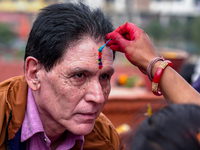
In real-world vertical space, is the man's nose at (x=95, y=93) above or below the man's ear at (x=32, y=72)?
below

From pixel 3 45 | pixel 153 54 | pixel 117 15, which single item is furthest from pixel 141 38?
pixel 117 15

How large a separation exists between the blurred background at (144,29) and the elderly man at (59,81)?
506 millimetres

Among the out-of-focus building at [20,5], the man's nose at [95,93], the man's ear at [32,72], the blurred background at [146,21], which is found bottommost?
the blurred background at [146,21]

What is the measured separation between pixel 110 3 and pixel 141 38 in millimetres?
37793

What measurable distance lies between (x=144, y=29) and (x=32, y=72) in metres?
29.9

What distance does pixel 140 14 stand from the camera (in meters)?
38.5

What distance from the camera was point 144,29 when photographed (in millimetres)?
30797

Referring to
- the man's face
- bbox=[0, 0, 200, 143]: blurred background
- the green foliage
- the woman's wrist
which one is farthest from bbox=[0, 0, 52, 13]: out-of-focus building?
the woman's wrist

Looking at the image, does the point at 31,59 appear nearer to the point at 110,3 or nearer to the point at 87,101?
the point at 87,101

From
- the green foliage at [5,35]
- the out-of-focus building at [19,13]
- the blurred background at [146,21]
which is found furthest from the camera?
the out-of-focus building at [19,13]

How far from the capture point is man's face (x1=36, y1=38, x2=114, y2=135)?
1.87m

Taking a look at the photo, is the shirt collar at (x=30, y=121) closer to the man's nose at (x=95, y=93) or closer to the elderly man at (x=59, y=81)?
the elderly man at (x=59, y=81)

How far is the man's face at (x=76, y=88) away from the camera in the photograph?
6.13 feet

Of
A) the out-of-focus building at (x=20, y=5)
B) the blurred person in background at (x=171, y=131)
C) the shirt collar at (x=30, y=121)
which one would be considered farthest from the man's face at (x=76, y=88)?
the out-of-focus building at (x=20, y=5)
